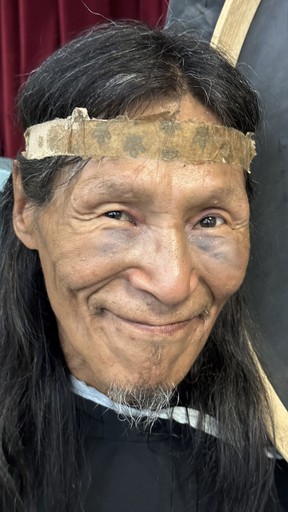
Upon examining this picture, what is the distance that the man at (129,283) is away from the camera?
2.39 ft

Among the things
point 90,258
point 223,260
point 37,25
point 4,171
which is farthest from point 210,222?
point 37,25

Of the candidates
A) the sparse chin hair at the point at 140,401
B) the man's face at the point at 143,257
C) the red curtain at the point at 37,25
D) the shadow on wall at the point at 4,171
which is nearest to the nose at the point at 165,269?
the man's face at the point at 143,257

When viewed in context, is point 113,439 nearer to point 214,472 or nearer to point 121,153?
point 214,472

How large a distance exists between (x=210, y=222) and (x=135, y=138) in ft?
0.48

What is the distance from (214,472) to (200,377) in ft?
0.45

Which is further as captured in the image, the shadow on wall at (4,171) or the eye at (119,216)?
the shadow on wall at (4,171)

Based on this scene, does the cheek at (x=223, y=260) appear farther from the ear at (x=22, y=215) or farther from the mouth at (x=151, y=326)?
the ear at (x=22, y=215)

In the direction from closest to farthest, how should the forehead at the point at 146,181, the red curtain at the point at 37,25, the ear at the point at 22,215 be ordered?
the forehead at the point at 146,181, the ear at the point at 22,215, the red curtain at the point at 37,25

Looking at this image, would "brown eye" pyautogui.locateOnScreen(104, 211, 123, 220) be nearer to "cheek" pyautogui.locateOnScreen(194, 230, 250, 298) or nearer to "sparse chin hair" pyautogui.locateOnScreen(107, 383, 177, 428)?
"cheek" pyautogui.locateOnScreen(194, 230, 250, 298)

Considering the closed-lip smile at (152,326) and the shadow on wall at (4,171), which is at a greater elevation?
the closed-lip smile at (152,326)

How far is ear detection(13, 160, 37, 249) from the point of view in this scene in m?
0.84

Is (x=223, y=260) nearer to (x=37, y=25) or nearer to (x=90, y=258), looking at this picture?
(x=90, y=258)

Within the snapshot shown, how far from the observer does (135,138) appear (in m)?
0.72

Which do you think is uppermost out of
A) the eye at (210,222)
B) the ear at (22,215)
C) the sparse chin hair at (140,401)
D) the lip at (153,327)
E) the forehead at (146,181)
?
the forehead at (146,181)
